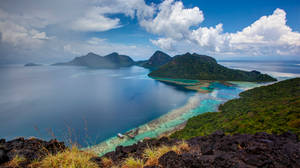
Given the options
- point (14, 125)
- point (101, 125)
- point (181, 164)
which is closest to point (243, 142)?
point (181, 164)

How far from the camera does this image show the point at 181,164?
147 inches

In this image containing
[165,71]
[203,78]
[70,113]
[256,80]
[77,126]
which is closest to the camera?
[77,126]

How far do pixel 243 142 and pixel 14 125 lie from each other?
5628 centimetres

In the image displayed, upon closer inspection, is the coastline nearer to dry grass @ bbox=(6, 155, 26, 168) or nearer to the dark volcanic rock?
the dark volcanic rock

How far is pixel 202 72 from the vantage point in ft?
480

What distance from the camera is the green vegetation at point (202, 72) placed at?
123m

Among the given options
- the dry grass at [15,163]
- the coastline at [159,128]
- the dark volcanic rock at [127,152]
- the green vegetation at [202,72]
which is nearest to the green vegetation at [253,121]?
the coastline at [159,128]

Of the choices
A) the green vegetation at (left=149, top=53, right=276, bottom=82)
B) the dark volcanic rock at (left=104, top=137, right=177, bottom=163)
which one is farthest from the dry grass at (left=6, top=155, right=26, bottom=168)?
the green vegetation at (left=149, top=53, right=276, bottom=82)

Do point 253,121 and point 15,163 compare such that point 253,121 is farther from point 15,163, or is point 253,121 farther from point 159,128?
point 15,163

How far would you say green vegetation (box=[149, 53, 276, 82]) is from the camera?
123 m

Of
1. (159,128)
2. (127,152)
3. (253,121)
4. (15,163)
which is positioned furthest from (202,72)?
(15,163)

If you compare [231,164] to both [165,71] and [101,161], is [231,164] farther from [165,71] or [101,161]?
[165,71]

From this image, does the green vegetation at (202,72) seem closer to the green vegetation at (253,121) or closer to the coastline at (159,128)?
the coastline at (159,128)

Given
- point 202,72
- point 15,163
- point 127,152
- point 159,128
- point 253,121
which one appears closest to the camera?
point 15,163
